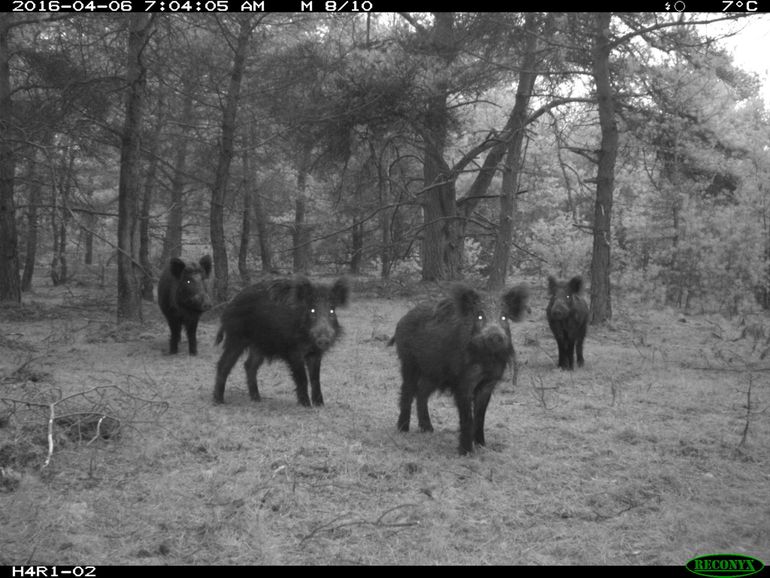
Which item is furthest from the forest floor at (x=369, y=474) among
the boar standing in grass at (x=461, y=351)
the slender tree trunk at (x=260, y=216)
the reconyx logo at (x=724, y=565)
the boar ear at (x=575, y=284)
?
the slender tree trunk at (x=260, y=216)

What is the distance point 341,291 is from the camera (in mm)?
8438

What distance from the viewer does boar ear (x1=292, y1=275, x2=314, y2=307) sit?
8227mm

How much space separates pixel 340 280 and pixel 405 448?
97.2 inches

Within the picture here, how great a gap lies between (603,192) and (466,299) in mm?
10012

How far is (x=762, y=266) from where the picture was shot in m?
28.5

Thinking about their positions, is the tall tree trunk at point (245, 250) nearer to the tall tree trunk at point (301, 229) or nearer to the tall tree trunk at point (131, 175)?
the tall tree trunk at point (301, 229)

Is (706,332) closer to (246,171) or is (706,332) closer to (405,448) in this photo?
(405,448)

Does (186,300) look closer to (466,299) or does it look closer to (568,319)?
(568,319)
